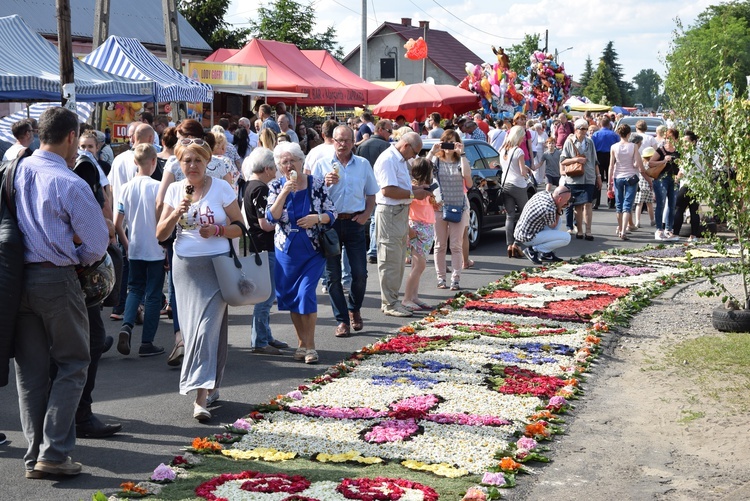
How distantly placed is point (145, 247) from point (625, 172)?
10.9 meters

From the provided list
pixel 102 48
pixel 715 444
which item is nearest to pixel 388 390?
pixel 715 444

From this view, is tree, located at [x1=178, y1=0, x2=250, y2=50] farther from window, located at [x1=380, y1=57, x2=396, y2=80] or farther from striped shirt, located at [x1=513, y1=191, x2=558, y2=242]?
striped shirt, located at [x1=513, y1=191, x2=558, y2=242]

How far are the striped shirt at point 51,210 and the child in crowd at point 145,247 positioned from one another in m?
3.46

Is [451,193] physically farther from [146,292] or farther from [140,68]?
[140,68]

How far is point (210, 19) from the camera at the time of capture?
57.5 m

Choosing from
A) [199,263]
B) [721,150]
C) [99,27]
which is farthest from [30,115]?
[199,263]

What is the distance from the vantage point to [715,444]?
6629mm

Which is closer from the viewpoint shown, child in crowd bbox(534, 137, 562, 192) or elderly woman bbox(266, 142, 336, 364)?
elderly woman bbox(266, 142, 336, 364)

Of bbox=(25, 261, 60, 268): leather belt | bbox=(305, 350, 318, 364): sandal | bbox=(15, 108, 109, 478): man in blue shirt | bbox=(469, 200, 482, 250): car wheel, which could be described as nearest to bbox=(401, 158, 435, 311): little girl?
bbox=(305, 350, 318, 364): sandal

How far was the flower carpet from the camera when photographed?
5742 millimetres

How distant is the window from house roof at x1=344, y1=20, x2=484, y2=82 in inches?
54.4

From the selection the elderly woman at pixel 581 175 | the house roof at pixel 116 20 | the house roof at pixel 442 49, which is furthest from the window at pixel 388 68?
the elderly woman at pixel 581 175

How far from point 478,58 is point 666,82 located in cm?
7146

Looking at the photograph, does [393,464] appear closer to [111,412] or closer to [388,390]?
[388,390]
